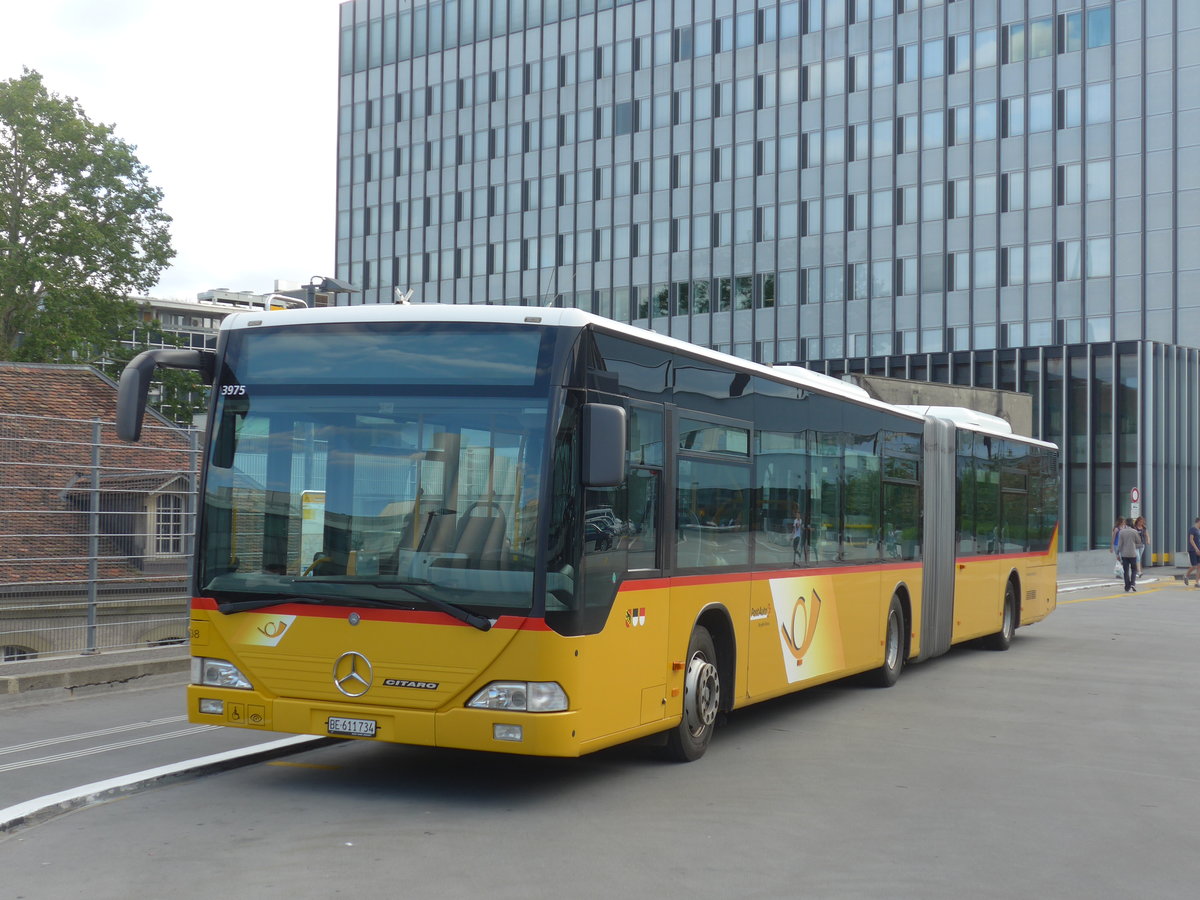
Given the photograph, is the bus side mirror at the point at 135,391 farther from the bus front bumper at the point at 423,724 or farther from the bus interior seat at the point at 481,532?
the bus interior seat at the point at 481,532

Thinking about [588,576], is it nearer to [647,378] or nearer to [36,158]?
[647,378]

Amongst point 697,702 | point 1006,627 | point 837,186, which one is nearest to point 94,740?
point 697,702

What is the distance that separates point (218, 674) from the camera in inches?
337

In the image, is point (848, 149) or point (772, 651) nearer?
point (772, 651)

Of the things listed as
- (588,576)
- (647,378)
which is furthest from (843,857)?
(647,378)

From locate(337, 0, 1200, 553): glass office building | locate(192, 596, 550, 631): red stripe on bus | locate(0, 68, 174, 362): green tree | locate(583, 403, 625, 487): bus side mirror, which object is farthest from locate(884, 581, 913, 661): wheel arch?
locate(337, 0, 1200, 553): glass office building

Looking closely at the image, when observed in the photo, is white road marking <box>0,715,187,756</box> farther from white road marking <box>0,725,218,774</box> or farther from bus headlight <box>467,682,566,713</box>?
bus headlight <box>467,682,566,713</box>

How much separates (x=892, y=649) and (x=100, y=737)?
7.85 metres

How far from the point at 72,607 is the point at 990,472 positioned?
10992 millimetres

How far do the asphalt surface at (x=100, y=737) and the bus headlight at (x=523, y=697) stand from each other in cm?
A: 206

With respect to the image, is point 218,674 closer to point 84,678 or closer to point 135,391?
point 135,391

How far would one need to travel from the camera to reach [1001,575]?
62.8 feet

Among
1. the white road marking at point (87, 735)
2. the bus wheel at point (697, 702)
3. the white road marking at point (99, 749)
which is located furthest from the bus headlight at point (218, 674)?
the bus wheel at point (697, 702)

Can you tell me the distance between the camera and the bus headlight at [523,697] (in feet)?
25.9
